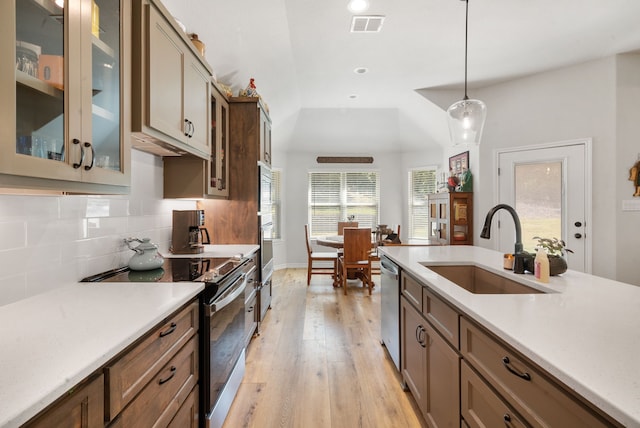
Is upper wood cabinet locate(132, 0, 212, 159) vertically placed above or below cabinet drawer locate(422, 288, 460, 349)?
above

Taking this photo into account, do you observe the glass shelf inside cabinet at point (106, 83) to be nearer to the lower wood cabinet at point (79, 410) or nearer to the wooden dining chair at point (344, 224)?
the lower wood cabinet at point (79, 410)

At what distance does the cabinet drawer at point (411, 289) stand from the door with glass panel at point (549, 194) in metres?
2.80

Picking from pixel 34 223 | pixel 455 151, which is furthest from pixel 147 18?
pixel 455 151

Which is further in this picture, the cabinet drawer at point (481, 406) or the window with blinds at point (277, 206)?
the window with blinds at point (277, 206)

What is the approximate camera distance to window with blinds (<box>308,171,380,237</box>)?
659 cm

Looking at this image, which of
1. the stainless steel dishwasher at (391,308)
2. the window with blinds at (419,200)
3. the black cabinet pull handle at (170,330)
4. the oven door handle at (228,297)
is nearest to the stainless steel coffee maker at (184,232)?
the oven door handle at (228,297)

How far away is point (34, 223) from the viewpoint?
1.33 metres

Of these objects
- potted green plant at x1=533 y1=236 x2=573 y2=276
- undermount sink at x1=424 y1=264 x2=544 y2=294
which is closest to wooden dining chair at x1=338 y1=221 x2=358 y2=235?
undermount sink at x1=424 y1=264 x2=544 y2=294

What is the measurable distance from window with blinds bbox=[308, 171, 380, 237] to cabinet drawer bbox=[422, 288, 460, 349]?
4.92 m

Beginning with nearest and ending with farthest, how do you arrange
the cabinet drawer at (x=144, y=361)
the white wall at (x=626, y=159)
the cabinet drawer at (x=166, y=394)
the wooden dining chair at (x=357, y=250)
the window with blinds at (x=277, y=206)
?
the cabinet drawer at (x=144, y=361) → the cabinet drawer at (x=166, y=394) → the white wall at (x=626, y=159) → the wooden dining chair at (x=357, y=250) → the window with blinds at (x=277, y=206)

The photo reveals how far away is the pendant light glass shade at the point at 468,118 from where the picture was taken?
2.17m

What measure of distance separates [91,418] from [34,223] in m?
0.93

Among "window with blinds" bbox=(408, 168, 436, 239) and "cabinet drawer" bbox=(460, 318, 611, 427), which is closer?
"cabinet drawer" bbox=(460, 318, 611, 427)

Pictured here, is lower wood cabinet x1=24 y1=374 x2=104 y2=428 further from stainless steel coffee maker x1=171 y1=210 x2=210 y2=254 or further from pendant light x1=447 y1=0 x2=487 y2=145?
pendant light x1=447 y1=0 x2=487 y2=145
